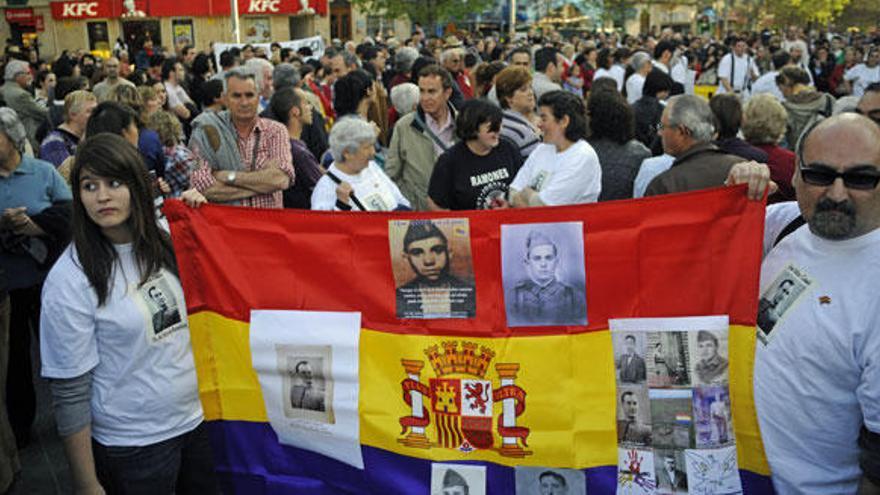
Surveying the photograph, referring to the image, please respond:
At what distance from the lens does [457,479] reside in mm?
3076

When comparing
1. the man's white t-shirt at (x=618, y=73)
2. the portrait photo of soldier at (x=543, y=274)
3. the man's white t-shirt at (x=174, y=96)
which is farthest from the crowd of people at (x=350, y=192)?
the man's white t-shirt at (x=618, y=73)

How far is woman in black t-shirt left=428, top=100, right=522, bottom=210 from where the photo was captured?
5.05m

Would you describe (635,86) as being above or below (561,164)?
above

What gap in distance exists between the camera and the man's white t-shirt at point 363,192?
4.59 m

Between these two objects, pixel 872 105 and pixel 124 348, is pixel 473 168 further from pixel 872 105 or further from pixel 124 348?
pixel 124 348

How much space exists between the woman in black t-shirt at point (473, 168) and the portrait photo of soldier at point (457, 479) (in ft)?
7.36

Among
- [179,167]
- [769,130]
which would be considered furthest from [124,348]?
[769,130]

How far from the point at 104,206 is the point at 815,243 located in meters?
2.26

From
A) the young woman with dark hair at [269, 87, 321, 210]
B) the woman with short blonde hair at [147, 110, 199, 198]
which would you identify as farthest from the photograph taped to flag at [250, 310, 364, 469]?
the young woman with dark hair at [269, 87, 321, 210]

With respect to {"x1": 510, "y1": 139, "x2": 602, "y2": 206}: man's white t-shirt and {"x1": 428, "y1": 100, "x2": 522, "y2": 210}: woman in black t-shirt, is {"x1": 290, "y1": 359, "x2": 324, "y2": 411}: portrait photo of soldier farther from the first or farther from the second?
{"x1": 428, "y1": 100, "x2": 522, "y2": 210}: woman in black t-shirt

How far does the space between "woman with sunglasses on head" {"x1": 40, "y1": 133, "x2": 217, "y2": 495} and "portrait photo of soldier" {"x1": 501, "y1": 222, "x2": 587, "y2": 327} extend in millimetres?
1216

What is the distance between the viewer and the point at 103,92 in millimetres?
9016

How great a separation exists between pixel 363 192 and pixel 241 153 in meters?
1.02

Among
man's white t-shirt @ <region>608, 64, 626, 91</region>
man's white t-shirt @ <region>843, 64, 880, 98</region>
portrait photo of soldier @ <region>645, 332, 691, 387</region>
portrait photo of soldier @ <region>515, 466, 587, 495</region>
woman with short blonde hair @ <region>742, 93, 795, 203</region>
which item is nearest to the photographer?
portrait photo of soldier @ <region>645, 332, 691, 387</region>
